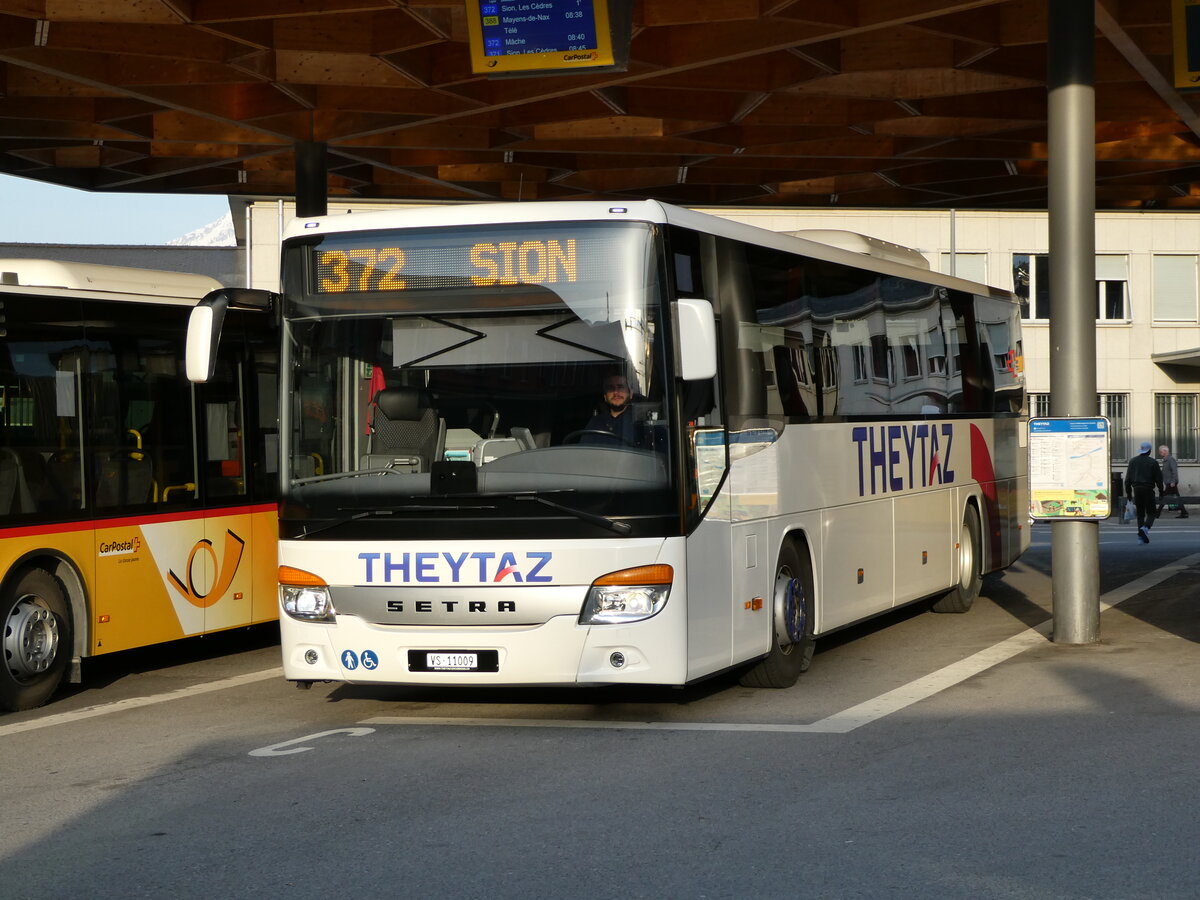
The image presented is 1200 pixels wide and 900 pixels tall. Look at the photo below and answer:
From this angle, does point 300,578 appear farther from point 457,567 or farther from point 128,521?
point 128,521

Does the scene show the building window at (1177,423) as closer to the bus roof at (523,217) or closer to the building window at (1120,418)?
the building window at (1120,418)

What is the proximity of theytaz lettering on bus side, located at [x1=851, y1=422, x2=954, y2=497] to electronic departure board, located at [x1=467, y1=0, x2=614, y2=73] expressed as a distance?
3653 mm

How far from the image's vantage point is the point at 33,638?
A: 1092 cm

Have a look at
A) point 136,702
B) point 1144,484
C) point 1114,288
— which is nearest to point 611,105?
point 136,702

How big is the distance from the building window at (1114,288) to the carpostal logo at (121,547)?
40857mm

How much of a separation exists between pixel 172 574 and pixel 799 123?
995 centimetres

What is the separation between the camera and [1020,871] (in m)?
6.18

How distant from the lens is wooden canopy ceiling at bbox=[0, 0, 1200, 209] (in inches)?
587

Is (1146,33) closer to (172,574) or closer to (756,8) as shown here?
(756,8)

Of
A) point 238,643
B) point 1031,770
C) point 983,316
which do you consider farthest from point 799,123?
point 1031,770

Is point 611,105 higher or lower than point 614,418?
higher

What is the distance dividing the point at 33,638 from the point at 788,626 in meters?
4.97

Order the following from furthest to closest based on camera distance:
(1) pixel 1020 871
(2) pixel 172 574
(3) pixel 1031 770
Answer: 1. (2) pixel 172 574
2. (3) pixel 1031 770
3. (1) pixel 1020 871

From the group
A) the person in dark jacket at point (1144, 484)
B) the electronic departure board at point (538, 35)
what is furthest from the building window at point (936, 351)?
the person in dark jacket at point (1144, 484)
